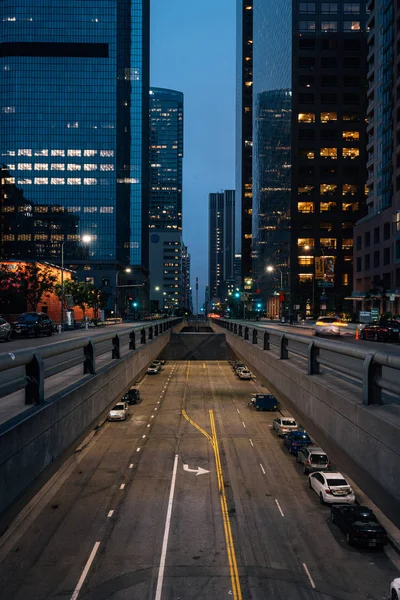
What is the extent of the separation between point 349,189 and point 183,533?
115107 millimetres

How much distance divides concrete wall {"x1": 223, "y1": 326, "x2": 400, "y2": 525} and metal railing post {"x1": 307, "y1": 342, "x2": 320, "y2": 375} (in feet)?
0.66

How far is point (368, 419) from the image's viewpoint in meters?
5.59

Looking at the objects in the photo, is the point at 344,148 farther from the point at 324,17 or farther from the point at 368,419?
the point at 368,419

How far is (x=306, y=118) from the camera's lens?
120 m

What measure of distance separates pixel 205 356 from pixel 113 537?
180ft

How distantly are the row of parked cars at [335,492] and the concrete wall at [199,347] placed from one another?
1269 inches

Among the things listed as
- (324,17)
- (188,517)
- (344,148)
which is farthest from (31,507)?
(324,17)

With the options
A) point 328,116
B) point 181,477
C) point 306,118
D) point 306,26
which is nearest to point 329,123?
point 328,116

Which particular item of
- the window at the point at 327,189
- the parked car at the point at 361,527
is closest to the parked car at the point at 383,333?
the parked car at the point at 361,527

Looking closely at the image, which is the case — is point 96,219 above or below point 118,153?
below

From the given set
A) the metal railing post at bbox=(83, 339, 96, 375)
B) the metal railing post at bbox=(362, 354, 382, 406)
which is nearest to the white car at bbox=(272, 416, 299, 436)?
the metal railing post at bbox=(83, 339, 96, 375)

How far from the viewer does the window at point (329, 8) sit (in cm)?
12038

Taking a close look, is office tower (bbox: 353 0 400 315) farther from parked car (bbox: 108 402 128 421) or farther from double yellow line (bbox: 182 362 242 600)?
parked car (bbox: 108 402 128 421)

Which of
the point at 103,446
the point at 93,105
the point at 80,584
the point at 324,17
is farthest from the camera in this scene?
the point at 93,105
